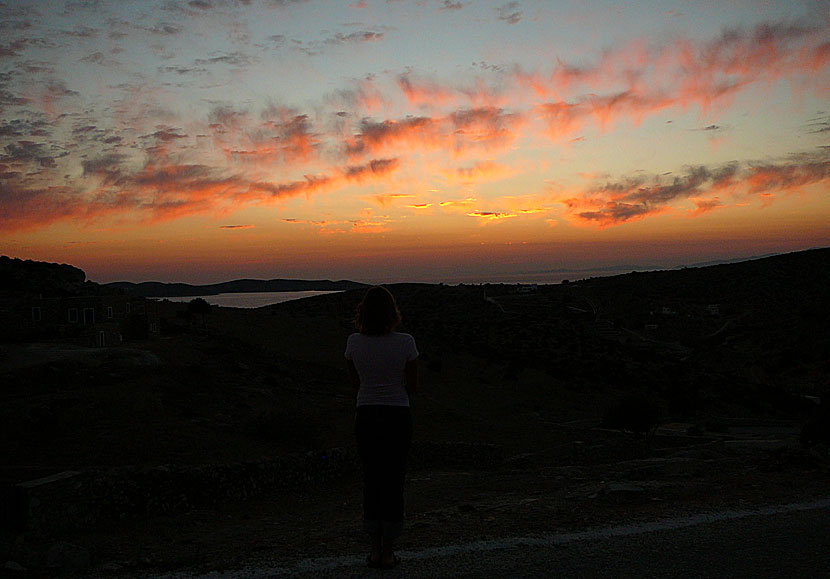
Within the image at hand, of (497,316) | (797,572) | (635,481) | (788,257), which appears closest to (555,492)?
(635,481)

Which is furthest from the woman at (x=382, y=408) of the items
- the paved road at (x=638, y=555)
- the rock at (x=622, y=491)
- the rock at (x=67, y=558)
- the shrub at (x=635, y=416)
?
the shrub at (x=635, y=416)

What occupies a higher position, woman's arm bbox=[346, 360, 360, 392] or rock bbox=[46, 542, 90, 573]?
woman's arm bbox=[346, 360, 360, 392]

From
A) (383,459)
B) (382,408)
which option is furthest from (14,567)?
(382,408)

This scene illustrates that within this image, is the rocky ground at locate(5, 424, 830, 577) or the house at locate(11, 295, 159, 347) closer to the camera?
the rocky ground at locate(5, 424, 830, 577)

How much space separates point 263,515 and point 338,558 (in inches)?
266

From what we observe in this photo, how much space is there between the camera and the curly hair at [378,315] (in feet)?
15.4

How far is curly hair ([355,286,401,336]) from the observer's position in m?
4.70

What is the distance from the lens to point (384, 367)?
4613 millimetres

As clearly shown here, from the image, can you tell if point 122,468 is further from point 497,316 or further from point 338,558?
point 497,316

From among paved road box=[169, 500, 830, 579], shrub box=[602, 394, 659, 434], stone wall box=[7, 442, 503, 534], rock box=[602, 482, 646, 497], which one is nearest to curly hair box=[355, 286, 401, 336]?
paved road box=[169, 500, 830, 579]

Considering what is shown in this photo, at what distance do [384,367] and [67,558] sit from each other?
10.2ft

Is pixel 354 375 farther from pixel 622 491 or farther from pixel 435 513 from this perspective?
pixel 622 491

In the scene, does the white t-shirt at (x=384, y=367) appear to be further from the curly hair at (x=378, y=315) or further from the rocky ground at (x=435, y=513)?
the rocky ground at (x=435, y=513)

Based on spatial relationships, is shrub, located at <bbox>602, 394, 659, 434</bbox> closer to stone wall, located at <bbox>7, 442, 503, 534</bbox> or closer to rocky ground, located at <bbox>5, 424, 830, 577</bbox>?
rocky ground, located at <bbox>5, 424, 830, 577</bbox>
